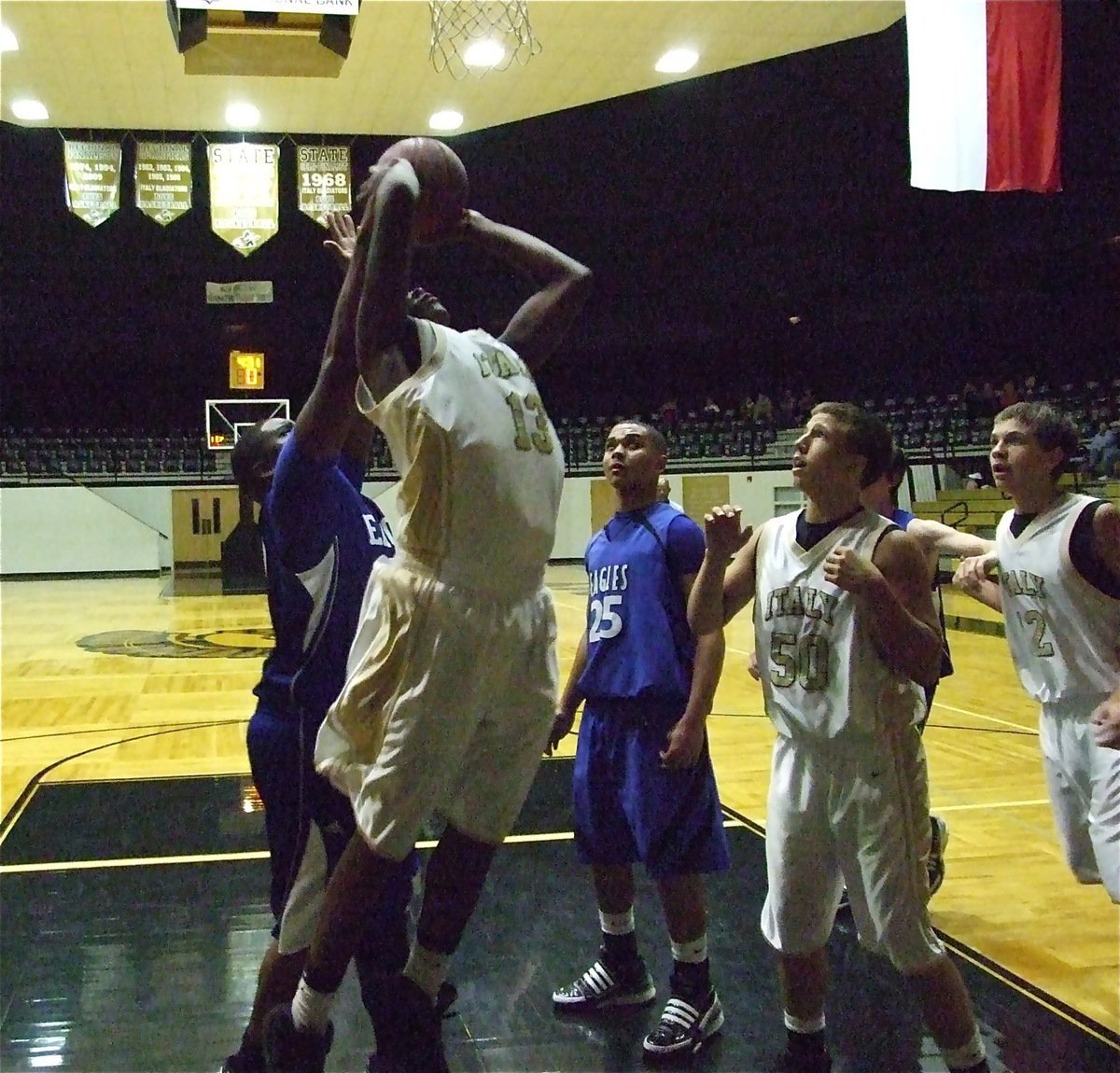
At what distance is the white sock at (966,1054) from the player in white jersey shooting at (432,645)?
42.0 inches

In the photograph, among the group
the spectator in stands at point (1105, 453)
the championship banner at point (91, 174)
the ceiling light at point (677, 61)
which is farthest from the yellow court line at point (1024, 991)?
the championship banner at point (91, 174)

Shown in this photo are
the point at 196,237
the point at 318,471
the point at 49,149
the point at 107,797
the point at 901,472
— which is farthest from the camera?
the point at 196,237

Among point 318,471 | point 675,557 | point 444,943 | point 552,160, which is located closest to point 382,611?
point 318,471

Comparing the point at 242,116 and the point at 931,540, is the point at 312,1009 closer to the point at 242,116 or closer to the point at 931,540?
the point at 931,540

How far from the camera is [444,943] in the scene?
2154mm

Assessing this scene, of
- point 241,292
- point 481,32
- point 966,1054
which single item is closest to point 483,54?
point 481,32

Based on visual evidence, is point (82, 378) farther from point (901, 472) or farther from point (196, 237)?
point (901, 472)

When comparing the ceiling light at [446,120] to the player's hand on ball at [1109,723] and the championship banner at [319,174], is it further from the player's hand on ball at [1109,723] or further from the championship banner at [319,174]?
the player's hand on ball at [1109,723]

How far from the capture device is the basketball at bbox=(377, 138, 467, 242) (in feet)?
6.97

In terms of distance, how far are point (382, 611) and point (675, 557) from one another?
116 centimetres

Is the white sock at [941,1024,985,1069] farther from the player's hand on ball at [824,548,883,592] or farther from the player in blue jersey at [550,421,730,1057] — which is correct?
the player's hand on ball at [824,548,883,592]

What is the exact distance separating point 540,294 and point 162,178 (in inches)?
516

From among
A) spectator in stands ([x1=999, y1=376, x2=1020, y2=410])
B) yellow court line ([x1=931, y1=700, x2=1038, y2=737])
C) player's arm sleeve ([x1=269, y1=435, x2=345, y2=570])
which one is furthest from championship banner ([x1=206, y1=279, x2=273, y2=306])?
player's arm sleeve ([x1=269, y1=435, x2=345, y2=570])

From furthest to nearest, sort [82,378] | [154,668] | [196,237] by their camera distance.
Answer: [82,378] < [196,237] < [154,668]
